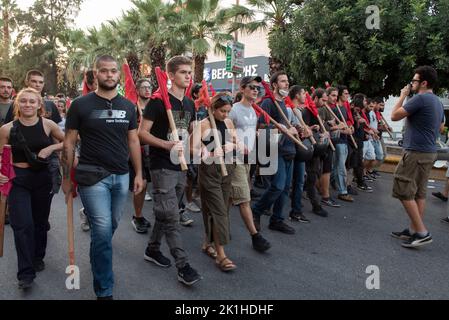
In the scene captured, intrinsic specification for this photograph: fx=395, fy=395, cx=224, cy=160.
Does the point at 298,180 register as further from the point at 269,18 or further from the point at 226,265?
the point at 269,18

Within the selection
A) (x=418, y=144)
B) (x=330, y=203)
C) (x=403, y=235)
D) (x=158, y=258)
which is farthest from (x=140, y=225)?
(x=418, y=144)

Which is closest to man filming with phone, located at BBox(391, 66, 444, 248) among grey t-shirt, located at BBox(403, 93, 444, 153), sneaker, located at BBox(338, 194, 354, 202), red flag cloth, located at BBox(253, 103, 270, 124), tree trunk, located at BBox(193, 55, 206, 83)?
grey t-shirt, located at BBox(403, 93, 444, 153)

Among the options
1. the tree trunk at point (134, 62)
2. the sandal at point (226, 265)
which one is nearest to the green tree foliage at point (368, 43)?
the sandal at point (226, 265)

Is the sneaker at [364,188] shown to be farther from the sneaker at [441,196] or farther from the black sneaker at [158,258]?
the black sneaker at [158,258]

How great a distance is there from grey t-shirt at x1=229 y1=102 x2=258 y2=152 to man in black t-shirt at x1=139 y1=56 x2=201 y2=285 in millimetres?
898

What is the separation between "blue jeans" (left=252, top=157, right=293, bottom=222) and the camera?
14.8 ft

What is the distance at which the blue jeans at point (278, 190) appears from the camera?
4523 millimetres

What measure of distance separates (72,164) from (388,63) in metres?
9.07

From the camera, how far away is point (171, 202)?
3318 mm

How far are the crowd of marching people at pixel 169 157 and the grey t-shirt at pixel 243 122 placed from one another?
0.01 metres

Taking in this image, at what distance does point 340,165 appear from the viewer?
246 inches

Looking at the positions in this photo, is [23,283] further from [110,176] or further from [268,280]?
[268,280]

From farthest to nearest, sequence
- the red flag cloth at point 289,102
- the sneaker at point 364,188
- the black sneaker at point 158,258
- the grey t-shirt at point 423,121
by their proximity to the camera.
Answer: the sneaker at point 364,188 < the red flag cloth at point 289,102 < the grey t-shirt at point 423,121 < the black sneaker at point 158,258
